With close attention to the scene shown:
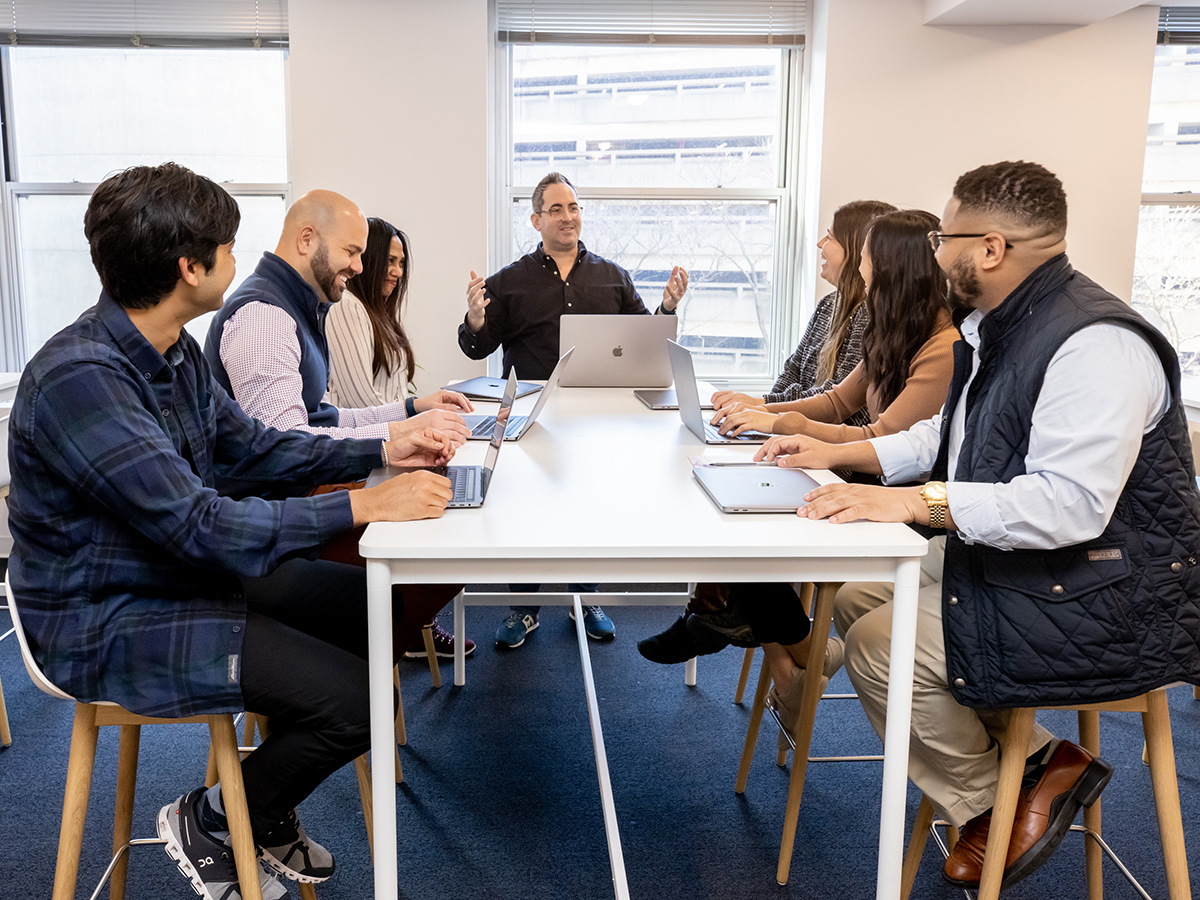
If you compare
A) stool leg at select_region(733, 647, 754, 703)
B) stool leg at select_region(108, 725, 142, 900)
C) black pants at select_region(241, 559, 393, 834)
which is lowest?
stool leg at select_region(733, 647, 754, 703)

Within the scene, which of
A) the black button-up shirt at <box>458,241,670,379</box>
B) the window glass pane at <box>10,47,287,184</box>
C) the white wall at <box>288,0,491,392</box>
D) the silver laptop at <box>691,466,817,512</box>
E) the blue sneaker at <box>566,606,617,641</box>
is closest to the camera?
the silver laptop at <box>691,466,817,512</box>

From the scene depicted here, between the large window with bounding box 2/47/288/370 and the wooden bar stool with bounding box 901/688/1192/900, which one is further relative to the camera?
the large window with bounding box 2/47/288/370

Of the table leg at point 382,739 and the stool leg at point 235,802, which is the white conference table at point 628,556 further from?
the stool leg at point 235,802

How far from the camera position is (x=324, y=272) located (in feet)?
8.42

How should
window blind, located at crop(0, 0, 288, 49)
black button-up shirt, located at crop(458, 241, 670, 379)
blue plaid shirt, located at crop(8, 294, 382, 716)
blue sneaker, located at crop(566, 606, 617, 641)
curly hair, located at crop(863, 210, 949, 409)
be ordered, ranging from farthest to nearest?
window blind, located at crop(0, 0, 288, 49) < black button-up shirt, located at crop(458, 241, 670, 379) < blue sneaker, located at crop(566, 606, 617, 641) < curly hair, located at crop(863, 210, 949, 409) < blue plaid shirt, located at crop(8, 294, 382, 716)

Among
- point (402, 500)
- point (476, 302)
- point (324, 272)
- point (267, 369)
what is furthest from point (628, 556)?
point (476, 302)

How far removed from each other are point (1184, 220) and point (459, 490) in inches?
159

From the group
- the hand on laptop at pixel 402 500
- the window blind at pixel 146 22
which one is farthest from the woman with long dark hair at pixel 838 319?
the window blind at pixel 146 22

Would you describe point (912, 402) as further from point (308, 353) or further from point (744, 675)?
point (308, 353)

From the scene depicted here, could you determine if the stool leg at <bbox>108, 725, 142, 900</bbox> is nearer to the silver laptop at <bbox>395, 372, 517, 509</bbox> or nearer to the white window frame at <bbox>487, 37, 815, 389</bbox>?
the silver laptop at <bbox>395, 372, 517, 509</bbox>

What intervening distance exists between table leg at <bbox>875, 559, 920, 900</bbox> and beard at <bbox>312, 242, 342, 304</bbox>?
1.70 m

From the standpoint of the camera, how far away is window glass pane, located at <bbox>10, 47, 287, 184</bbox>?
4.19 m

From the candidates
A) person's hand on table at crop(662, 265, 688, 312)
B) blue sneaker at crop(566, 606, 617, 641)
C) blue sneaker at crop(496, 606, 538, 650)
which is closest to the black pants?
blue sneaker at crop(496, 606, 538, 650)

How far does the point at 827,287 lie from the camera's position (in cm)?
416
